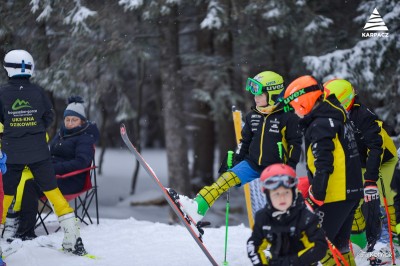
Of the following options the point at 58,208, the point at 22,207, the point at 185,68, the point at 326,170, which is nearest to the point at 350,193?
the point at 326,170

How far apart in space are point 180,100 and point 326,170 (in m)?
8.25

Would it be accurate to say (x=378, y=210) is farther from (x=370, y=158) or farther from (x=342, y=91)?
(x=342, y=91)

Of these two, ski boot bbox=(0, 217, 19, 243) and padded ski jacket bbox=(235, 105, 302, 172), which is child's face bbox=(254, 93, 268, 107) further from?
ski boot bbox=(0, 217, 19, 243)

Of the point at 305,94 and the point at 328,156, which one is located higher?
the point at 305,94

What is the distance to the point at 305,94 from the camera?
451cm

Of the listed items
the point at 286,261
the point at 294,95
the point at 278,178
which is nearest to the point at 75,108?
the point at 294,95

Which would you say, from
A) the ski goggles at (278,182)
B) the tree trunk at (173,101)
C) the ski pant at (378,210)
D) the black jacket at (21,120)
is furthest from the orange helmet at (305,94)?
the tree trunk at (173,101)

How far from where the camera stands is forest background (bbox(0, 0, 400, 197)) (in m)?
10.3

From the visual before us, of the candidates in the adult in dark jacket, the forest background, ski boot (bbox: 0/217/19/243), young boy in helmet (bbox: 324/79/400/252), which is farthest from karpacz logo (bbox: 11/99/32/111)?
the forest background

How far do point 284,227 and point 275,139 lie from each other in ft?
6.69

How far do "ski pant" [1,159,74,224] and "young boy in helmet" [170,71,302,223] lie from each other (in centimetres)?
129

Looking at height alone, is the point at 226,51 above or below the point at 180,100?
above

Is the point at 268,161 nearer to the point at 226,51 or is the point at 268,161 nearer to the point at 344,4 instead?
the point at 344,4

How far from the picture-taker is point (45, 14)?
32.5ft
